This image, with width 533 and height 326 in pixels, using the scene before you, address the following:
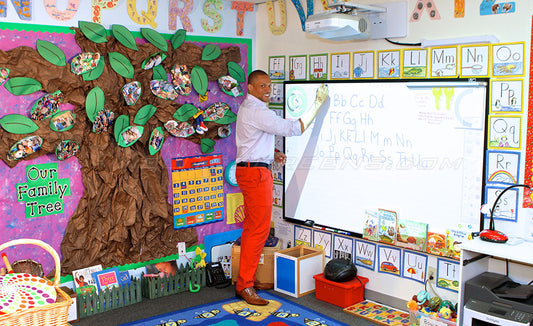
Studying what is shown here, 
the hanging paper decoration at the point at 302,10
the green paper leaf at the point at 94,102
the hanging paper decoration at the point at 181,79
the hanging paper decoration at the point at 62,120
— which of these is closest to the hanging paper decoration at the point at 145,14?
the hanging paper decoration at the point at 181,79

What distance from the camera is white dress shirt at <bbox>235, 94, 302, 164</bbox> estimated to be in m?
3.70

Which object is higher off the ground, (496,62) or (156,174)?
(496,62)

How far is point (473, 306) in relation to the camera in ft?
9.02

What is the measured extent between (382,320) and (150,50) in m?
2.37

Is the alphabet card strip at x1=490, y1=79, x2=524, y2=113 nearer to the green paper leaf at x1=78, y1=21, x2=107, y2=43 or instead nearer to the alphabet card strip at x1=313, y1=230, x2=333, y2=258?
the alphabet card strip at x1=313, y1=230, x2=333, y2=258

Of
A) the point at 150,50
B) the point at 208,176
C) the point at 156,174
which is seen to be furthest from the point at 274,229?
the point at 150,50

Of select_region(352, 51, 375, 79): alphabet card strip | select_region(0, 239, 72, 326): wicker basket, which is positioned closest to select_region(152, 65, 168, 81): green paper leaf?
select_region(352, 51, 375, 79): alphabet card strip

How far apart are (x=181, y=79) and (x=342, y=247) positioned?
167cm

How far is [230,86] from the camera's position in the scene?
431 centimetres

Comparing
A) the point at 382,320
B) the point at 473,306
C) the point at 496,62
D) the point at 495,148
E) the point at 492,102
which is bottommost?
the point at 382,320

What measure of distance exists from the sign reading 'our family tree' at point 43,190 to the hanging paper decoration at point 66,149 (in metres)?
0.08

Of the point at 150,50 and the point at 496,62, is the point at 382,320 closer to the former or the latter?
the point at 496,62

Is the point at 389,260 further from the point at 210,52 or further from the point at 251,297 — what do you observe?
the point at 210,52

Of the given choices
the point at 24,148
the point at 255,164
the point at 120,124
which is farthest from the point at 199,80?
the point at 24,148
